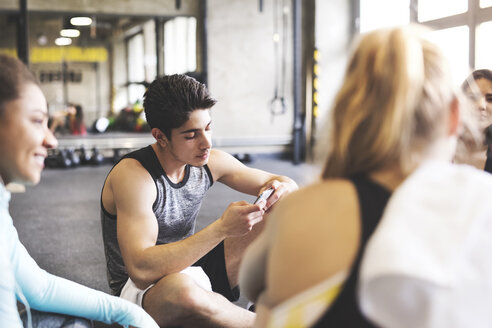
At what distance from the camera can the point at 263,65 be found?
820 centimetres

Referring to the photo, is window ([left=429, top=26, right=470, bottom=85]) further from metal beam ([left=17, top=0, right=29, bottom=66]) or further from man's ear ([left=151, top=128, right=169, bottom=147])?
metal beam ([left=17, top=0, right=29, bottom=66])

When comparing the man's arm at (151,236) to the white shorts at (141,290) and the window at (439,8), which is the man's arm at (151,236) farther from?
the window at (439,8)

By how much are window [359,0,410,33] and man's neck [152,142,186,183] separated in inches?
197

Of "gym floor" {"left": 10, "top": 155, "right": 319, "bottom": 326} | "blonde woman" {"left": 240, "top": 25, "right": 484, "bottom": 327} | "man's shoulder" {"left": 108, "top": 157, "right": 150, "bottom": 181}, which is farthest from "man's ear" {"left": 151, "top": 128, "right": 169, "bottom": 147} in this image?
"blonde woman" {"left": 240, "top": 25, "right": 484, "bottom": 327}

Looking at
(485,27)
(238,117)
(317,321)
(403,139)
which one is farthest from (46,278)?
(238,117)

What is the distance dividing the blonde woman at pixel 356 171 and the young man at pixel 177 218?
2.83ft

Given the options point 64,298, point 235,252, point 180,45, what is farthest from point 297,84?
point 64,298

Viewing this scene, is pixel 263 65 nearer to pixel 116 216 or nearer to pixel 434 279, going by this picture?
pixel 116 216

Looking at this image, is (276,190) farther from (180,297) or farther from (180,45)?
(180,45)

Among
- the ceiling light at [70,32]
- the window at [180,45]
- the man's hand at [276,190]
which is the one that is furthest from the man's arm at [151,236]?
the ceiling light at [70,32]

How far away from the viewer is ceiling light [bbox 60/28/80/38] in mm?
8289

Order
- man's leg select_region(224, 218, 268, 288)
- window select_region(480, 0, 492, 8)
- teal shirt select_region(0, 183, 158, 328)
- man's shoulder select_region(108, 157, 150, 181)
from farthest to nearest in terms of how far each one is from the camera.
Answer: window select_region(480, 0, 492, 8), man's leg select_region(224, 218, 268, 288), man's shoulder select_region(108, 157, 150, 181), teal shirt select_region(0, 183, 158, 328)

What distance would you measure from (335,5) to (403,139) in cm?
772

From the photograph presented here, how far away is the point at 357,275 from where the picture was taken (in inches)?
26.6
